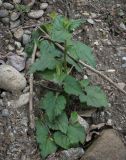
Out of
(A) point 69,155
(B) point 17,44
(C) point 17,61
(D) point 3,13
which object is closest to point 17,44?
(B) point 17,44

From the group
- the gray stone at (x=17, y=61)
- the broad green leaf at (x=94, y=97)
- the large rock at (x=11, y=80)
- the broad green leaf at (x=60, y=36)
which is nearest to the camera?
the broad green leaf at (x=60, y=36)

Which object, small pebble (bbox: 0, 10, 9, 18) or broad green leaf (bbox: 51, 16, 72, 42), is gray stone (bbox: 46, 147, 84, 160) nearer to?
broad green leaf (bbox: 51, 16, 72, 42)

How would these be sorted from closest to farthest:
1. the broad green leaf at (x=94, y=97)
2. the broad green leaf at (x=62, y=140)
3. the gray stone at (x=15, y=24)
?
1. the broad green leaf at (x=62, y=140)
2. the broad green leaf at (x=94, y=97)
3. the gray stone at (x=15, y=24)

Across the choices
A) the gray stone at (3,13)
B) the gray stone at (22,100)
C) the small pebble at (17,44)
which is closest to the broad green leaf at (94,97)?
the gray stone at (22,100)

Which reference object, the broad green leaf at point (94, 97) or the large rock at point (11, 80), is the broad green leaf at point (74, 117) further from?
the large rock at point (11, 80)

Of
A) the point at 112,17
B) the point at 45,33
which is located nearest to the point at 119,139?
the point at 45,33

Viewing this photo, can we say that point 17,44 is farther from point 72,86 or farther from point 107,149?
point 107,149

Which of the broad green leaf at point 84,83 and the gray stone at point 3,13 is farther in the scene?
→ the gray stone at point 3,13

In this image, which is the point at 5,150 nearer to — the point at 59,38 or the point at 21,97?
the point at 21,97

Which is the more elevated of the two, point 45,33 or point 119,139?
point 45,33
